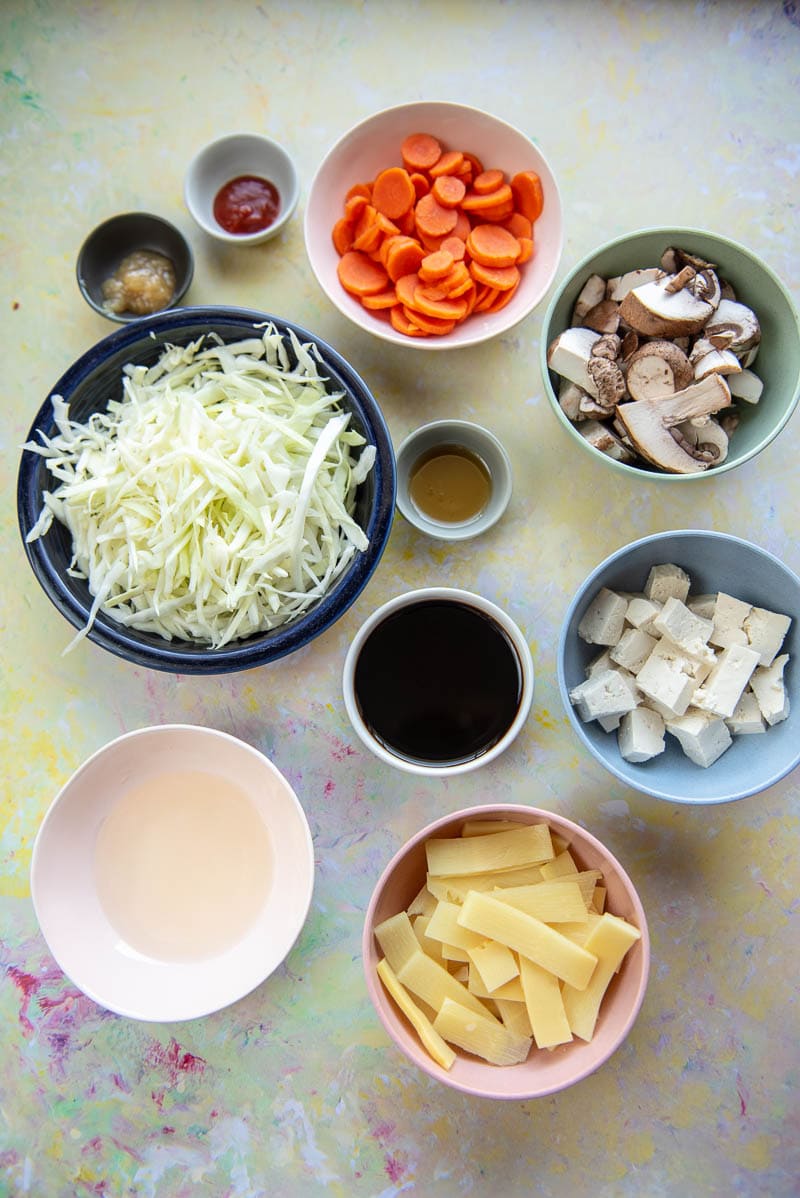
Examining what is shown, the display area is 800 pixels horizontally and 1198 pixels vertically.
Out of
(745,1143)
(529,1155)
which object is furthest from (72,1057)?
(745,1143)

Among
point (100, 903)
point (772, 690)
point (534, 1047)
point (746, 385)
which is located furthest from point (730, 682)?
point (100, 903)

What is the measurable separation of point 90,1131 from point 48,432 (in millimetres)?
1413

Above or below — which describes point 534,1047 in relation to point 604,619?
below

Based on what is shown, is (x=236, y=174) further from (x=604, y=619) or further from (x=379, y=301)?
(x=604, y=619)

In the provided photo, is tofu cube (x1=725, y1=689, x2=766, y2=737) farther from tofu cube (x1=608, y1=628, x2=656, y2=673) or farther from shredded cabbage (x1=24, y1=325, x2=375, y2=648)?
shredded cabbage (x1=24, y1=325, x2=375, y2=648)

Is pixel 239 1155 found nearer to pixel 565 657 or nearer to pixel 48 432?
pixel 565 657

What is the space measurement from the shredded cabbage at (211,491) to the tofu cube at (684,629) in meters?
0.57

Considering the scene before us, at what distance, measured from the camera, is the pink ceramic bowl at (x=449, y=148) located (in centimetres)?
164

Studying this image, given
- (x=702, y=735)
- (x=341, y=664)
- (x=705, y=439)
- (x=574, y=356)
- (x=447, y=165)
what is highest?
(x=447, y=165)

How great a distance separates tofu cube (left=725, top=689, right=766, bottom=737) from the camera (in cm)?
157

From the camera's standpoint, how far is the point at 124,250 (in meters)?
1.81

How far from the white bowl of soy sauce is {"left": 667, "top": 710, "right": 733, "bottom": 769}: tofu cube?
30cm

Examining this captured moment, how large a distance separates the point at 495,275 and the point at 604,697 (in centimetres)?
83

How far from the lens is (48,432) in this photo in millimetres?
1564
